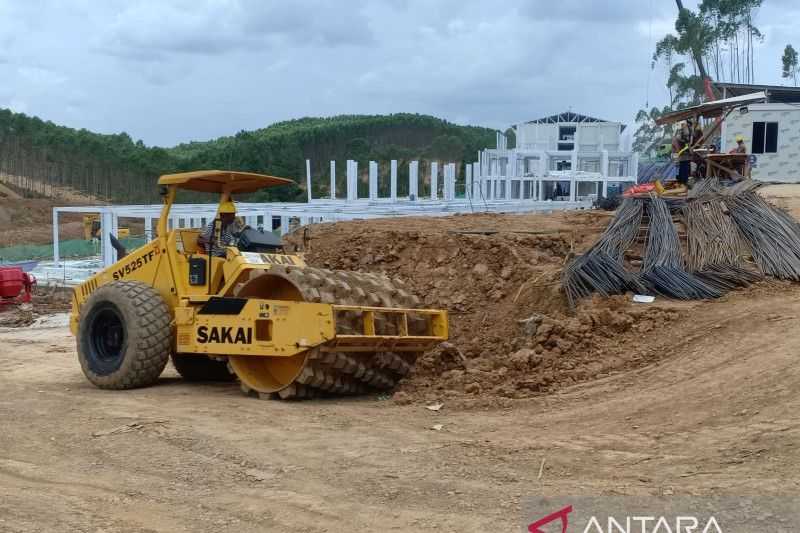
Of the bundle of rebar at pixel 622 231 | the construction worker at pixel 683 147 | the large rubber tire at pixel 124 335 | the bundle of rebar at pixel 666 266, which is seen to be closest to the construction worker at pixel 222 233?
the large rubber tire at pixel 124 335

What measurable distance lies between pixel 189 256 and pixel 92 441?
9.80ft

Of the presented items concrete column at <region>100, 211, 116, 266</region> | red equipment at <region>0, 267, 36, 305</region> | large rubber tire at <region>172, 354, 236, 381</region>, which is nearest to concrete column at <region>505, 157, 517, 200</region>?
concrete column at <region>100, 211, 116, 266</region>

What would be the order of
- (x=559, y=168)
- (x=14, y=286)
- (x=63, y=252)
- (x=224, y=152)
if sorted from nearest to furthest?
1. (x=14, y=286)
2. (x=63, y=252)
3. (x=559, y=168)
4. (x=224, y=152)

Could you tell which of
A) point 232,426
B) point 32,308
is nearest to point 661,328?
point 232,426

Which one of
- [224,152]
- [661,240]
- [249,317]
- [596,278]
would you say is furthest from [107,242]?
[224,152]

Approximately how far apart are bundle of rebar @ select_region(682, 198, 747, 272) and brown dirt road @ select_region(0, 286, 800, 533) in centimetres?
158

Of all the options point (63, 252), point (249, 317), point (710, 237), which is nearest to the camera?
point (249, 317)

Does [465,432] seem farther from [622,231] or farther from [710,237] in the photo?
[710,237]

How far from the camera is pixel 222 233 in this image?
10.1 metres

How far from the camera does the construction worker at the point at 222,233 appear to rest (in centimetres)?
1001

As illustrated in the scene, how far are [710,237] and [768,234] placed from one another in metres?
0.80

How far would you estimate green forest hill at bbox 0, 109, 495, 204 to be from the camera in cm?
5644

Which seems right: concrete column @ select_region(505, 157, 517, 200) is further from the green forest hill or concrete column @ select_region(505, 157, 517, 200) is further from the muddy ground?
the muddy ground

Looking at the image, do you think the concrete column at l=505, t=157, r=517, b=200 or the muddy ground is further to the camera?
the concrete column at l=505, t=157, r=517, b=200
